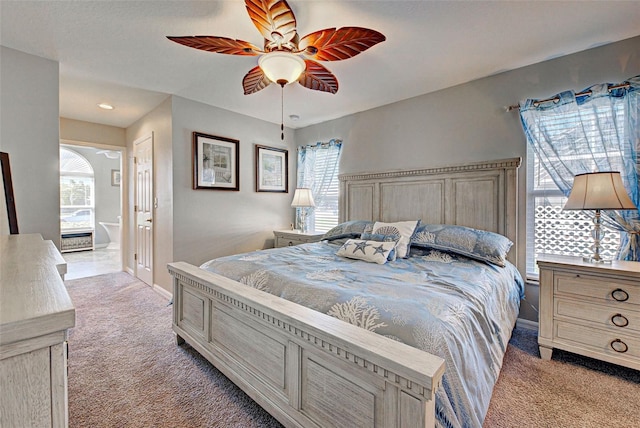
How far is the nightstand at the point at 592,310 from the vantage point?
1783 millimetres

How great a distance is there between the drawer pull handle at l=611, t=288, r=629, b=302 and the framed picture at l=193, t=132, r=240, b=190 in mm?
3786

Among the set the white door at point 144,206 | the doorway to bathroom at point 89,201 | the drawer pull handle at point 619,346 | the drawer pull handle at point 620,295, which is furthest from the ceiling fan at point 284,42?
the doorway to bathroom at point 89,201

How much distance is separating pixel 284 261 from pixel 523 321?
2303mm

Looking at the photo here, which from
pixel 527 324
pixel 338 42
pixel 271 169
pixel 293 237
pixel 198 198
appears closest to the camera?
pixel 338 42

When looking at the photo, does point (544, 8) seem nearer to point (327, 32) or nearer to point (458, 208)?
point (327, 32)

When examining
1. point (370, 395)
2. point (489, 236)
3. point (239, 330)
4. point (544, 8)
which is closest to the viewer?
point (370, 395)

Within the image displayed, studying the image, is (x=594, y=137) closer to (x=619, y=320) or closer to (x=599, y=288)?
(x=599, y=288)

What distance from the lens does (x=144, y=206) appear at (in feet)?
13.1

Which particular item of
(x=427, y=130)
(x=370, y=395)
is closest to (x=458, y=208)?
(x=427, y=130)

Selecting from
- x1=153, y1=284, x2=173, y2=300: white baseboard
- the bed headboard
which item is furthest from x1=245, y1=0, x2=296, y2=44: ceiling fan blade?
x1=153, y1=284, x2=173, y2=300: white baseboard

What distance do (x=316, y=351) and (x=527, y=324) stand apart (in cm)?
241

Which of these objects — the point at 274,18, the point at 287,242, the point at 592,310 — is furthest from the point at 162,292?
the point at 592,310

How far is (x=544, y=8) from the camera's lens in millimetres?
1816

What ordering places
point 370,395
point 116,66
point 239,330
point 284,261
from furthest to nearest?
point 116,66 → point 284,261 → point 239,330 → point 370,395
